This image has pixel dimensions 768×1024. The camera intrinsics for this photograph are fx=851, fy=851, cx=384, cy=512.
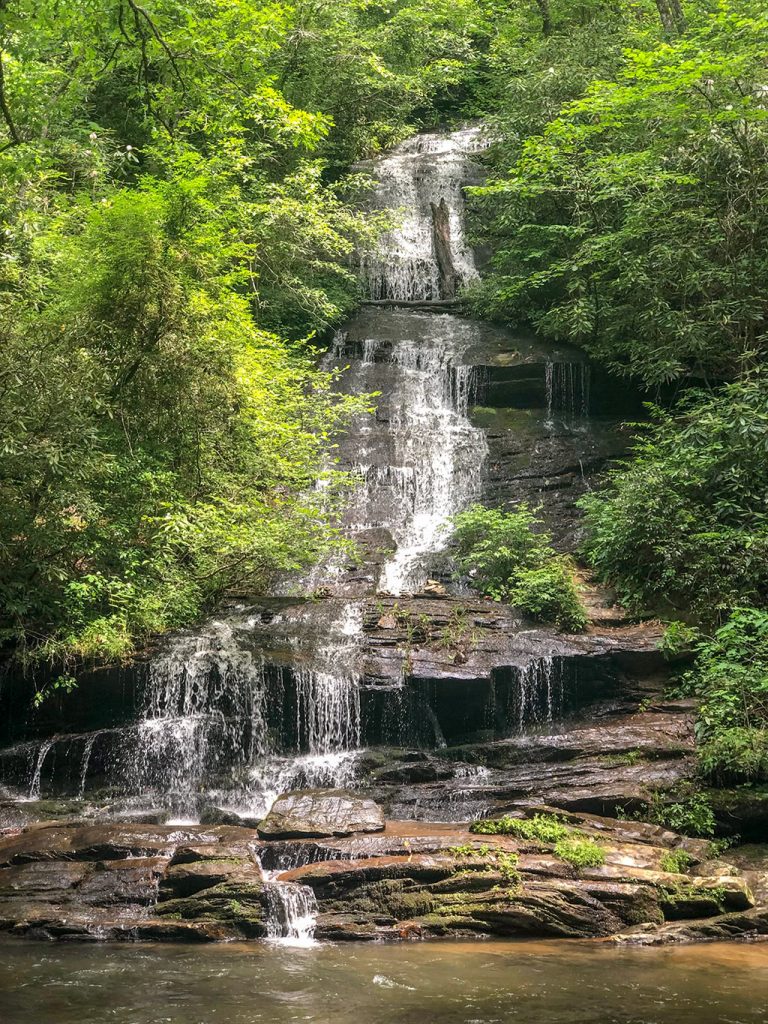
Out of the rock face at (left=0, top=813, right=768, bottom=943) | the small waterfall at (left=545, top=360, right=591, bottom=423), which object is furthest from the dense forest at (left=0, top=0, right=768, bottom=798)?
the rock face at (left=0, top=813, right=768, bottom=943)

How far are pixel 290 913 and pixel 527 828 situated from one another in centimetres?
261

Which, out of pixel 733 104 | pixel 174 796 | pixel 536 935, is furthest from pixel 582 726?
pixel 733 104

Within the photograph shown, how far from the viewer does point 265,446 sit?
1373cm

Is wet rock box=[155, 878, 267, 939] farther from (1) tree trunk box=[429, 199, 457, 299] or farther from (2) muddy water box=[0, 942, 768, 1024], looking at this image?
(1) tree trunk box=[429, 199, 457, 299]

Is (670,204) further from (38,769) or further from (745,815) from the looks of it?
(38,769)

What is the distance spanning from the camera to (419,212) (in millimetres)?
24422

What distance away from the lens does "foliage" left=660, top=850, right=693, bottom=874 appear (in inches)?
333

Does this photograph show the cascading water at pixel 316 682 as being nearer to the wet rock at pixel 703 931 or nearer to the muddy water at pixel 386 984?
the muddy water at pixel 386 984

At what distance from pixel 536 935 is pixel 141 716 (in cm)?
610

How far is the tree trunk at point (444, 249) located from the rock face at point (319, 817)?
15.6m

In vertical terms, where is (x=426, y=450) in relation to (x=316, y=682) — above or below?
above

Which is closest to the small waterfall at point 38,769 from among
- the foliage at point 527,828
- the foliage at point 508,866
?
the foliage at point 527,828

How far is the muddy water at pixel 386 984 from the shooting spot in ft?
18.5

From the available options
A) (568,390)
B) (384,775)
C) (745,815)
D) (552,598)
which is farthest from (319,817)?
(568,390)
